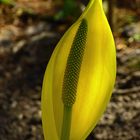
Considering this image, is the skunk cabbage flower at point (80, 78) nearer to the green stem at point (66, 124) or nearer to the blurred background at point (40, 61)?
the green stem at point (66, 124)

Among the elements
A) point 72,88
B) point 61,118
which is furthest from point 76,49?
point 61,118

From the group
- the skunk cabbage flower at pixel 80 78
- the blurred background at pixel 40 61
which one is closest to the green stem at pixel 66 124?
the skunk cabbage flower at pixel 80 78

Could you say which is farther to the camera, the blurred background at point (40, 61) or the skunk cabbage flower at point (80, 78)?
the blurred background at point (40, 61)

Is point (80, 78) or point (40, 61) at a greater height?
point (80, 78)

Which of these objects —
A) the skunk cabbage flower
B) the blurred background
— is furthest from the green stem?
the blurred background

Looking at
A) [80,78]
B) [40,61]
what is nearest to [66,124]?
[80,78]

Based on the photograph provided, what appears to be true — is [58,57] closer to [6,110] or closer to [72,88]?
[72,88]

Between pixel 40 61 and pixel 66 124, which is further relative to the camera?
pixel 40 61

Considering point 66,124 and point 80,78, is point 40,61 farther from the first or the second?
point 66,124

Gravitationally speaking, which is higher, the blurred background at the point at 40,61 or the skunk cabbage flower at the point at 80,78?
the skunk cabbage flower at the point at 80,78
